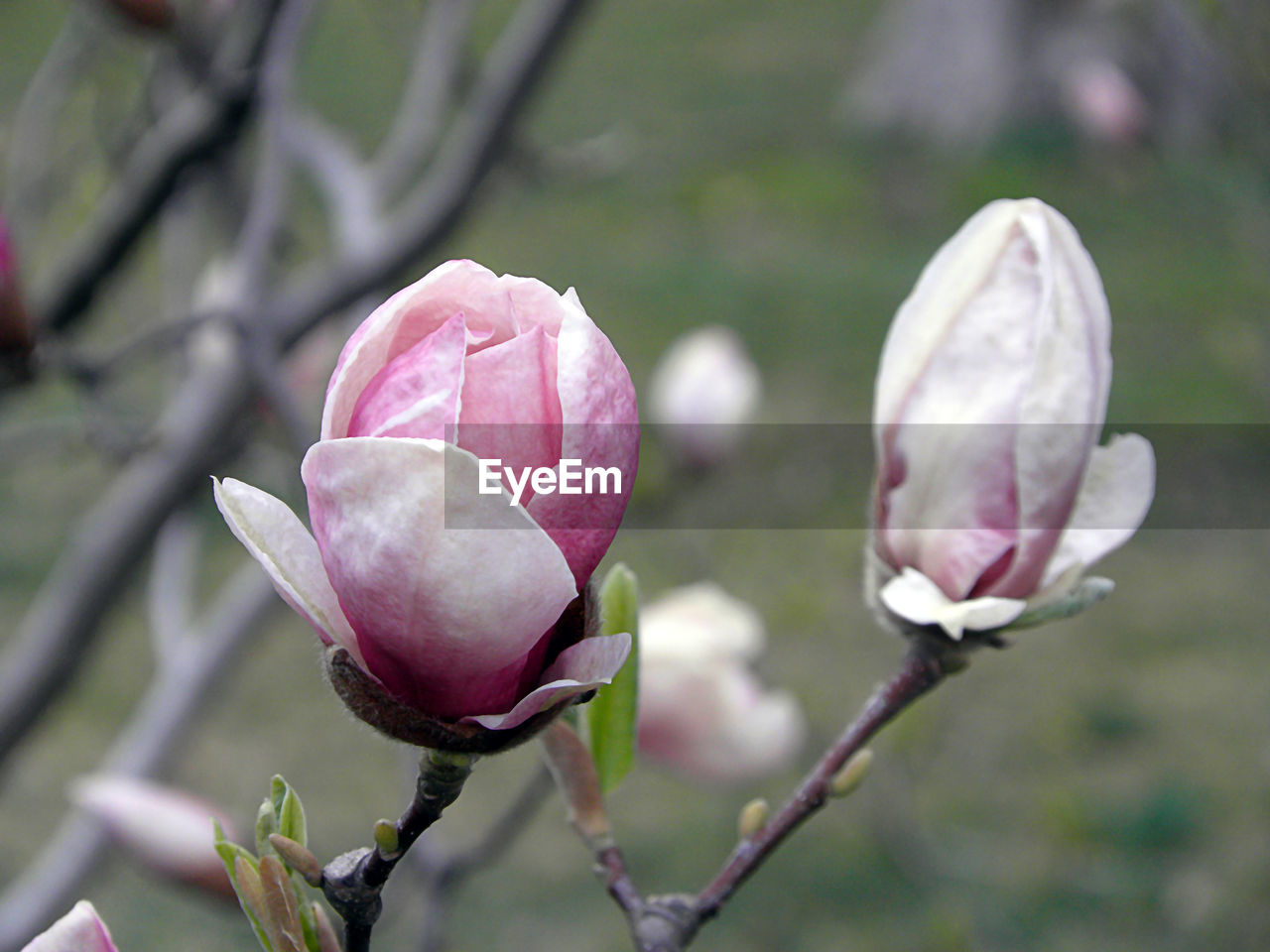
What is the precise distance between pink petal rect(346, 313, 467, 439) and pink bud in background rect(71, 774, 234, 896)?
43 centimetres

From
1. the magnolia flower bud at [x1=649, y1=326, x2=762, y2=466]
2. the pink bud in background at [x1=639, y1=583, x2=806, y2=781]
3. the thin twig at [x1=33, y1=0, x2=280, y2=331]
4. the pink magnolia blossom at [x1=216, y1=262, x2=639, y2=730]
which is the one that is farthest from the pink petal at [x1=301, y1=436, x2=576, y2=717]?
the magnolia flower bud at [x1=649, y1=326, x2=762, y2=466]

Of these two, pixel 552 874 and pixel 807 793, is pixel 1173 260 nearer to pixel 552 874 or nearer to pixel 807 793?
pixel 552 874

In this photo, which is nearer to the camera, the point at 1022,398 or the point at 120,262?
the point at 1022,398

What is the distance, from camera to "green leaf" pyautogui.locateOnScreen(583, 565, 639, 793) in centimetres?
49

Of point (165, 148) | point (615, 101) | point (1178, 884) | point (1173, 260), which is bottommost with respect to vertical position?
point (1178, 884)

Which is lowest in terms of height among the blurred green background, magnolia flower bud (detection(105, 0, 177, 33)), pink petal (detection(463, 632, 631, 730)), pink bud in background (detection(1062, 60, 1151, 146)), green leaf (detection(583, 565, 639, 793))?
the blurred green background

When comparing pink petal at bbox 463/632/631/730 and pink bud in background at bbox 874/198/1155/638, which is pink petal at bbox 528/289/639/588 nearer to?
pink petal at bbox 463/632/631/730

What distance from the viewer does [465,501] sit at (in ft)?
1.05

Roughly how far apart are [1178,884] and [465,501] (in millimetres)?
2407

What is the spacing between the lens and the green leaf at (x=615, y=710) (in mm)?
490

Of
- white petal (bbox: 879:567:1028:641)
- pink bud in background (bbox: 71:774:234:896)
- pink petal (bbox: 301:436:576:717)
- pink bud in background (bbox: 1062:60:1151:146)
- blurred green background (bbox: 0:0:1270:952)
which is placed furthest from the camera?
pink bud in background (bbox: 1062:60:1151:146)

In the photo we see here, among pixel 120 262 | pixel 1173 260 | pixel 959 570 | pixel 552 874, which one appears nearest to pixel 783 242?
pixel 1173 260

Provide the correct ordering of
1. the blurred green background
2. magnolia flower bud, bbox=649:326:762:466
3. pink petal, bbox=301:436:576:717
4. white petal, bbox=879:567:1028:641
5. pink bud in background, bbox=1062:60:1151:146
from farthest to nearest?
pink bud in background, bbox=1062:60:1151:146
the blurred green background
magnolia flower bud, bbox=649:326:762:466
white petal, bbox=879:567:1028:641
pink petal, bbox=301:436:576:717

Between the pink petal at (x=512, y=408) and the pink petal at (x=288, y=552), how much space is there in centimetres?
6
